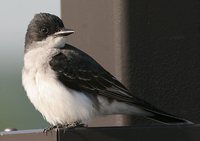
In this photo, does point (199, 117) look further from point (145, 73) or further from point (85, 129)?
point (85, 129)

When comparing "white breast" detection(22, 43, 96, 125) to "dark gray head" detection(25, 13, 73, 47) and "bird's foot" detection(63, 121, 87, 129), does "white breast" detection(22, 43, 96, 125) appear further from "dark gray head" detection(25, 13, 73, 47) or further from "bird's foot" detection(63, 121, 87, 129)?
"dark gray head" detection(25, 13, 73, 47)

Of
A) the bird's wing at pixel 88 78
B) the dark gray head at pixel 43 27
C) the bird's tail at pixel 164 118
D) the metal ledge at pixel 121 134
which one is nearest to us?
the metal ledge at pixel 121 134

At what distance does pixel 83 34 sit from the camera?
9516 millimetres

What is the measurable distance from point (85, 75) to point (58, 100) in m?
0.55

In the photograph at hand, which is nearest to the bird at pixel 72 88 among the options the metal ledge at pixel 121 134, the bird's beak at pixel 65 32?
the bird's beak at pixel 65 32

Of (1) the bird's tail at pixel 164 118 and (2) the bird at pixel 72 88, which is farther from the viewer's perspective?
(2) the bird at pixel 72 88

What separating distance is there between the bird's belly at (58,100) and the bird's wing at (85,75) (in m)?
0.11

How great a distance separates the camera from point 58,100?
352 inches

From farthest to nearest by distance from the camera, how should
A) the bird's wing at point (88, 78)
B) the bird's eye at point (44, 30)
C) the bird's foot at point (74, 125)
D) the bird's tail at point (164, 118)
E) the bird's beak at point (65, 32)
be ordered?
the bird's eye at point (44, 30), the bird's beak at point (65, 32), the bird's wing at point (88, 78), the bird's tail at point (164, 118), the bird's foot at point (74, 125)

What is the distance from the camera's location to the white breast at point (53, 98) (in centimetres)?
895

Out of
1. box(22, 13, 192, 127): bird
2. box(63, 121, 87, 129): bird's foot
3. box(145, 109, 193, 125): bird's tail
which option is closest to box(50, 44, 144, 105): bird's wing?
box(22, 13, 192, 127): bird

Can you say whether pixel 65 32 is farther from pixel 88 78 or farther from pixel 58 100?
pixel 58 100

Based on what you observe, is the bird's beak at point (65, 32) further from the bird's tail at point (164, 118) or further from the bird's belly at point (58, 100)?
the bird's tail at point (164, 118)

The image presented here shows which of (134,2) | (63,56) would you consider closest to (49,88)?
(63,56)
